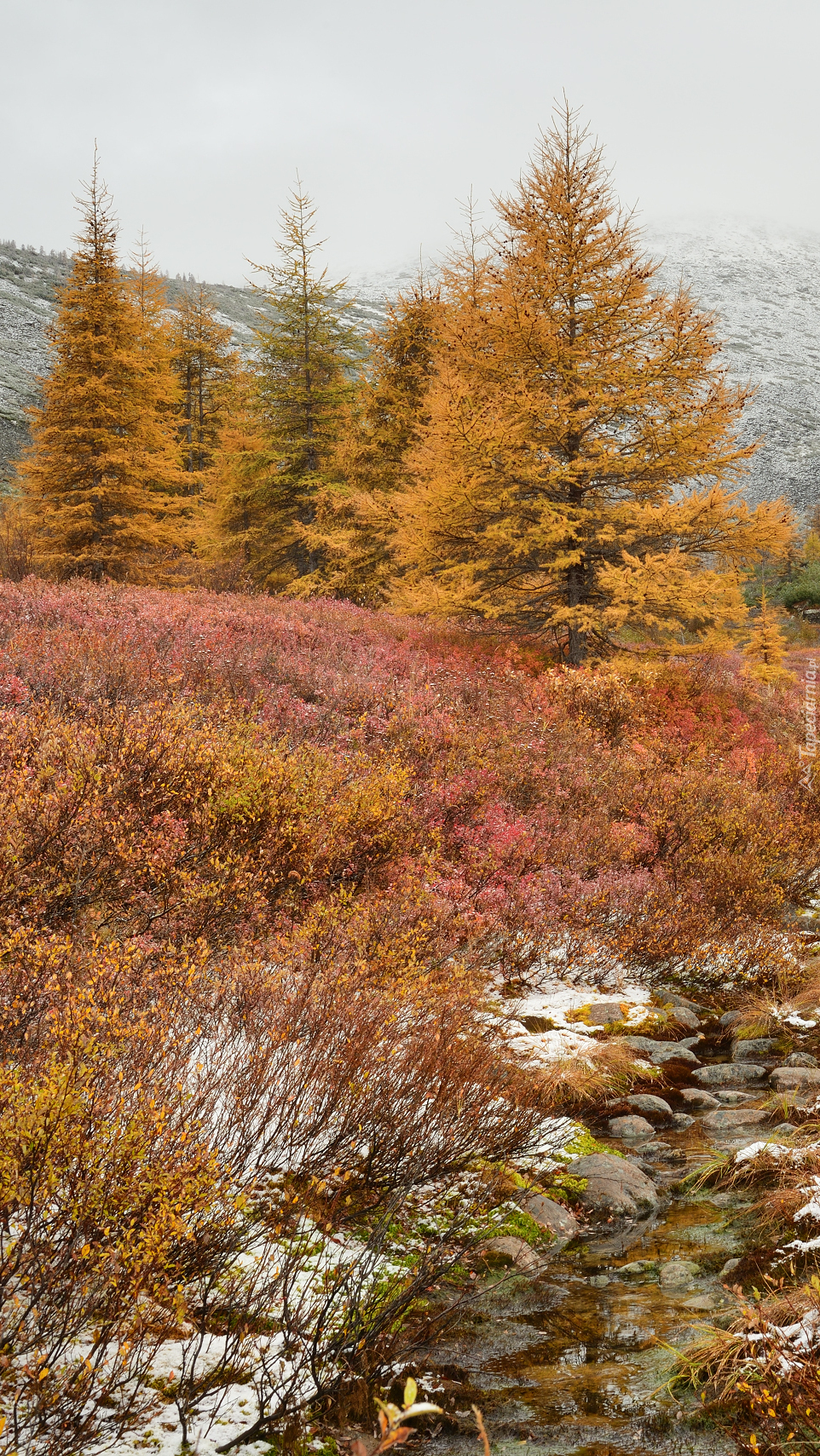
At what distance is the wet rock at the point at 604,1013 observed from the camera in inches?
256

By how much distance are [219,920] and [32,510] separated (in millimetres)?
17673

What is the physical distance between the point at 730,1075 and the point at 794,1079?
1.50 ft

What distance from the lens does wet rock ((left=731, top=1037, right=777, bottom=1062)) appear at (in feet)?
20.1

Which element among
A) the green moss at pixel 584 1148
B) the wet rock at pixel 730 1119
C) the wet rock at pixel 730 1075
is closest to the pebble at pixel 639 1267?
the green moss at pixel 584 1148

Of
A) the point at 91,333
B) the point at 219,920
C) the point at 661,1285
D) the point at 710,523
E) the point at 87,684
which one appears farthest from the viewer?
the point at 91,333

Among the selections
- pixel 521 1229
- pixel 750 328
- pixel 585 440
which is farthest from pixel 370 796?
pixel 750 328

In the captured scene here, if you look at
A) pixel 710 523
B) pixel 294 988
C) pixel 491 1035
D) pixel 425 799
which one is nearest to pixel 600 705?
pixel 710 523

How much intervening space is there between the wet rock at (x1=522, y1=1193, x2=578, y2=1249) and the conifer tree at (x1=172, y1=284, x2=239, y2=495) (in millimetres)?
30714

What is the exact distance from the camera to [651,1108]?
5.25 m

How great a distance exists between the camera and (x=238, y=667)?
9562mm

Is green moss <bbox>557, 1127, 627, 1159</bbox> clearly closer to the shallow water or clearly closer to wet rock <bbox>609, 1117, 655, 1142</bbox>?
wet rock <bbox>609, 1117, 655, 1142</bbox>

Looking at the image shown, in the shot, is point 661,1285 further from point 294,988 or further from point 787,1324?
point 294,988

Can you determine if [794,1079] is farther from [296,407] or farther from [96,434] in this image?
[296,407]

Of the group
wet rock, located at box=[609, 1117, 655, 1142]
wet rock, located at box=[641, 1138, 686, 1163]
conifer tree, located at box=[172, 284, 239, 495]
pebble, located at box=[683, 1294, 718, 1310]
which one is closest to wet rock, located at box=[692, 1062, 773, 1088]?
wet rock, located at box=[609, 1117, 655, 1142]
